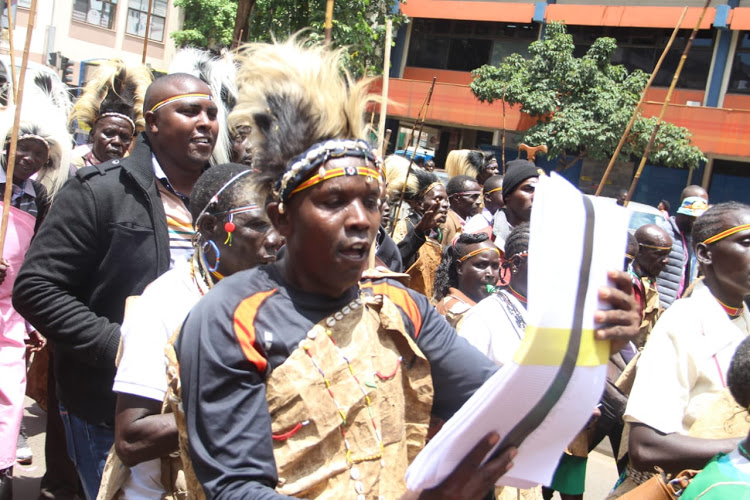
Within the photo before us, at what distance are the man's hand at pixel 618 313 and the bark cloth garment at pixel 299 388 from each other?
0.53m

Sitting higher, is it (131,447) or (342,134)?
(342,134)

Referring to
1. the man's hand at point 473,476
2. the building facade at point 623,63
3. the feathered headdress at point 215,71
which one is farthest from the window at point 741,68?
the man's hand at point 473,476

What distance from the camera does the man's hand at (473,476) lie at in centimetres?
158

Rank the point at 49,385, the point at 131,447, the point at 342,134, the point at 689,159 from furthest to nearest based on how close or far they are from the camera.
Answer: the point at 689,159 → the point at 49,385 → the point at 131,447 → the point at 342,134

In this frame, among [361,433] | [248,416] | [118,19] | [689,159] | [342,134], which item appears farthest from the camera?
[118,19]

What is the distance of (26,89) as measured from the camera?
5625 millimetres

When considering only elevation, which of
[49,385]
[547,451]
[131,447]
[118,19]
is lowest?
[49,385]

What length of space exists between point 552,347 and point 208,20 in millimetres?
26588

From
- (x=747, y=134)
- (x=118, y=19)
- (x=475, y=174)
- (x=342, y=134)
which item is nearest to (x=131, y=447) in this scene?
(x=342, y=134)

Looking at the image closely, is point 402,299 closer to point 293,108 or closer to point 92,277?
point 293,108

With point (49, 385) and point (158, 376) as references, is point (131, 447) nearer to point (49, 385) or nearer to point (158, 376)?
point (158, 376)

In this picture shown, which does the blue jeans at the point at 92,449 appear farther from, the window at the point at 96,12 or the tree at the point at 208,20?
the window at the point at 96,12

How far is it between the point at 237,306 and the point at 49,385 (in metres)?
A: 3.18

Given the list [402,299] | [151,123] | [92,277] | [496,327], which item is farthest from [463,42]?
[402,299]
